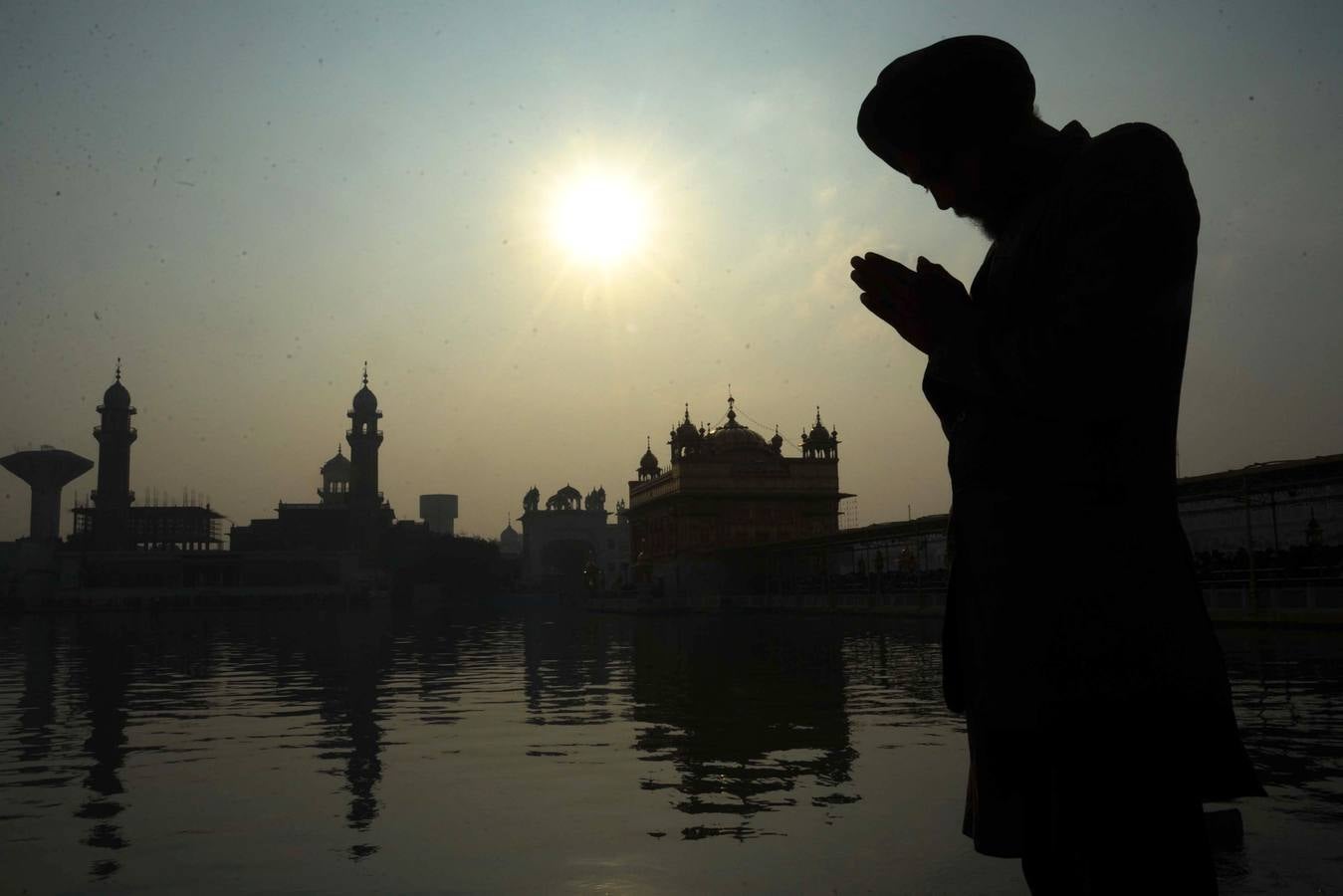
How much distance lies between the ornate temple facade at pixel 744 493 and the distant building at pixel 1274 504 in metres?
35.9

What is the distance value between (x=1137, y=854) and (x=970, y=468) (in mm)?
566

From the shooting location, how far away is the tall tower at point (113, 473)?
10694 centimetres

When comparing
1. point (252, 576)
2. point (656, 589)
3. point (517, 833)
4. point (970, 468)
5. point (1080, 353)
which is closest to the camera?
point (1080, 353)

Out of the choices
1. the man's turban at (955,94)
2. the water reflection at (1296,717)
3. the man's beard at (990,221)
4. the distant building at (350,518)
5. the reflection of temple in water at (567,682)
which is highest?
the distant building at (350,518)

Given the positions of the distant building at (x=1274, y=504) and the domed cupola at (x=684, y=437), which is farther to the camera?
the domed cupola at (x=684, y=437)

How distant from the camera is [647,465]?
260 feet

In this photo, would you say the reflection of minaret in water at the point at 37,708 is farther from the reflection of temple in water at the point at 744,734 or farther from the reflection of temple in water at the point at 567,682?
the reflection of temple in water at the point at 744,734

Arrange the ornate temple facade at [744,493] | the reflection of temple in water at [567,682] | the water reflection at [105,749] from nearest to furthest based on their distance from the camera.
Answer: the water reflection at [105,749] → the reflection of temple in water at [567,682] → the ornate temple facade at [744,493]

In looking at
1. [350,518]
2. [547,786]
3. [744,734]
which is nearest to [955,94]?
[547,786]

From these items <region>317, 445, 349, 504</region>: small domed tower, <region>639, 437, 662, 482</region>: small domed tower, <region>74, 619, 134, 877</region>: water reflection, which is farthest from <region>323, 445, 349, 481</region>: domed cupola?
<region>74, 619, 134, 877</region>: water reflection

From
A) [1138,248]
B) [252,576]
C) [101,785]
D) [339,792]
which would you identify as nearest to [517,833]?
[339,792]

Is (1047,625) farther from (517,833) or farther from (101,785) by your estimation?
(101,785)

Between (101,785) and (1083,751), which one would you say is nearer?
(1083,751)

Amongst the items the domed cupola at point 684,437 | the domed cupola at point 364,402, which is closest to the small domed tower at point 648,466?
the domed cupola at point 684,437
